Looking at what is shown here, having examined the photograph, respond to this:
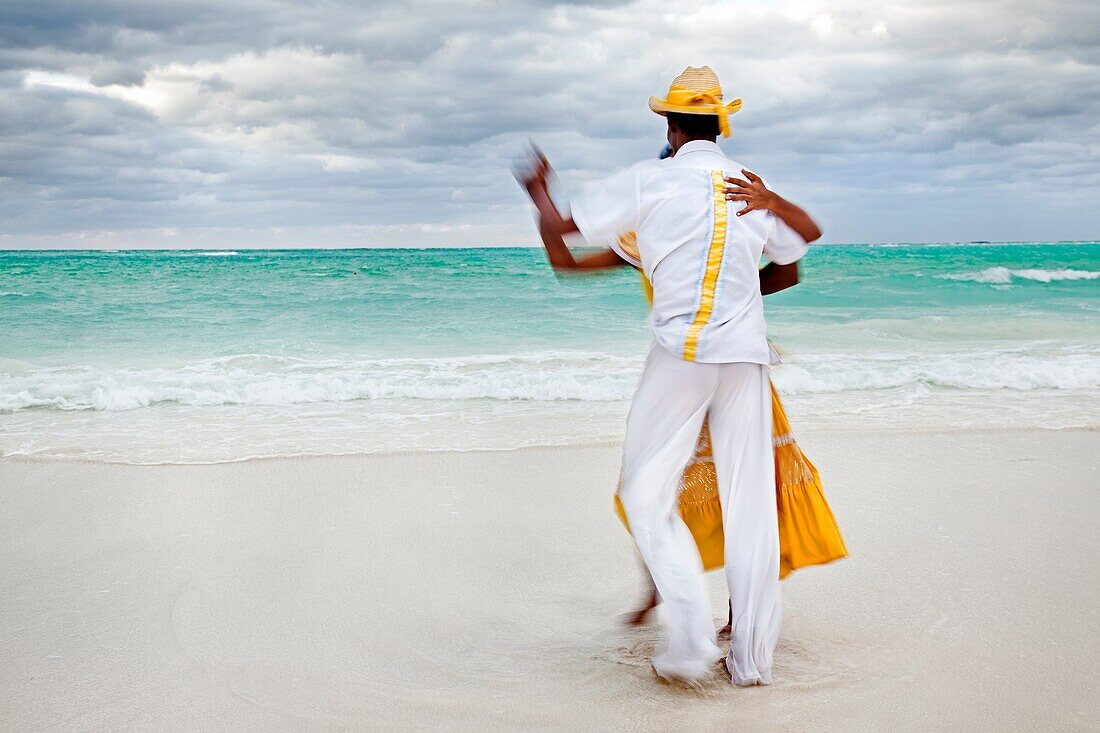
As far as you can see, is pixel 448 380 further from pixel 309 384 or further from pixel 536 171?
pixel 536 171

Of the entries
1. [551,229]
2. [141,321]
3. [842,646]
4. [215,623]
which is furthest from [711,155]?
[141,321]

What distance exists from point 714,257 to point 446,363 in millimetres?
8756

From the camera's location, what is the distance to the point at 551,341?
13.8 meters

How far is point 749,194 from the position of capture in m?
2.54

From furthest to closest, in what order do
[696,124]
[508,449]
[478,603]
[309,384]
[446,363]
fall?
[446,363] < [309,384] < [508,449] < [478,603] < [696,124]

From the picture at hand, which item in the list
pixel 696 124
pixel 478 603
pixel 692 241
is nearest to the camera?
pixel 692 241

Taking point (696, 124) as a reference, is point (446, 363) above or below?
below

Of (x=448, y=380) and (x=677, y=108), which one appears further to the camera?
(x=448, y=380)

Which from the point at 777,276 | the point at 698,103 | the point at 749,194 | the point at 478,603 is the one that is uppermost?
the point at 698,103

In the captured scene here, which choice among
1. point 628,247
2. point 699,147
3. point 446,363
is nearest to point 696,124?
point 699,147

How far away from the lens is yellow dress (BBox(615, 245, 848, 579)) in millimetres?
2840

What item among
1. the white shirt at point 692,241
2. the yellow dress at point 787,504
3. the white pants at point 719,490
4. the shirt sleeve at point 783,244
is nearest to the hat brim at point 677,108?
the white shirt at point 692,241

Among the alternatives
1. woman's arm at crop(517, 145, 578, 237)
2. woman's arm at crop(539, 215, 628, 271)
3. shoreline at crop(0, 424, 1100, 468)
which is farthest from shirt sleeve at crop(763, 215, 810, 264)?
shoreline at crop(0, 424, 1100, 468)

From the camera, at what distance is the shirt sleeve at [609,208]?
8.35ft
